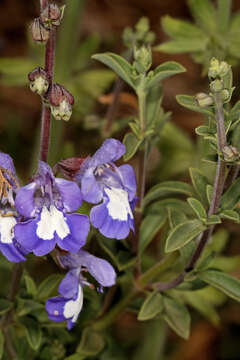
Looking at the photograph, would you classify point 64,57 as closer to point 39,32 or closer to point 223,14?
point 223,14

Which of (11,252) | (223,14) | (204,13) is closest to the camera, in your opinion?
(11,252)

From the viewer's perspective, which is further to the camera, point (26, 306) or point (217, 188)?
point (26, 306)

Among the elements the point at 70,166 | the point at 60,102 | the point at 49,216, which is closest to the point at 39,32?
the point at 60,102

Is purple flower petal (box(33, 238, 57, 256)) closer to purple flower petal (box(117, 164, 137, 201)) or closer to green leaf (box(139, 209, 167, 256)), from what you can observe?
purple flower petal (box(117, 164, 137, 201))

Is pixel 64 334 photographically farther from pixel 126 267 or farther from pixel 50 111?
pixel 50 111

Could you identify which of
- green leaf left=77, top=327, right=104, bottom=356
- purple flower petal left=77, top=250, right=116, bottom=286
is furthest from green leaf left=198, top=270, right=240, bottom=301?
green leaf left=77, top=327, right=104, bottom=356


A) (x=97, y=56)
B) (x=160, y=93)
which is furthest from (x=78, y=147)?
(x=97, y=56)
